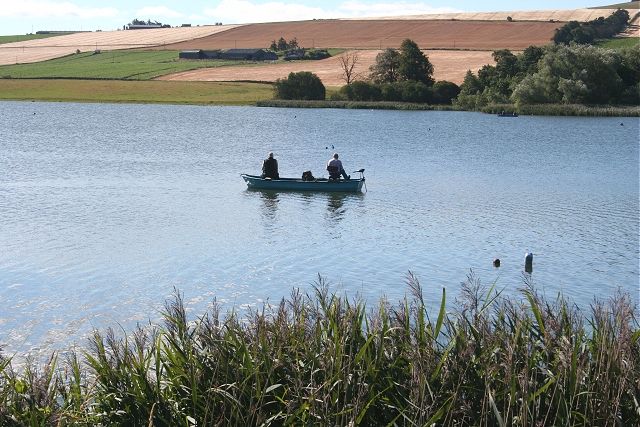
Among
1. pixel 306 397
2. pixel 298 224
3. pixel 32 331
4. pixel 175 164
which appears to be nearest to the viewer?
pixel 306 397

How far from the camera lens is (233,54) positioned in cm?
13375

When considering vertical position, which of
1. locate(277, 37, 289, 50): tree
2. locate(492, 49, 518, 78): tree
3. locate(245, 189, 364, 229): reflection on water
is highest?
locate(277, 37, 289, 50): tree

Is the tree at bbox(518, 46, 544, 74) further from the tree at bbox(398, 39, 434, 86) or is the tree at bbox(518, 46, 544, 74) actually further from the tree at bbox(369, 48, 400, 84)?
the tree at bbox(369, 48, 400, 84)

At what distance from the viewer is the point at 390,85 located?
101500 mm

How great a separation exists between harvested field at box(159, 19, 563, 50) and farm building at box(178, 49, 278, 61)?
5.17m

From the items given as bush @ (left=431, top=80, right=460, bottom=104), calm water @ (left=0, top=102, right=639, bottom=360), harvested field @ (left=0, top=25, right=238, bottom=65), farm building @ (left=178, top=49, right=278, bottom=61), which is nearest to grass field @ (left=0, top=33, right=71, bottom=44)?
harvested field @ (left=0, top=25, right=238, bottom=65)

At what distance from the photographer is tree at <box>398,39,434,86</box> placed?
4151 inches

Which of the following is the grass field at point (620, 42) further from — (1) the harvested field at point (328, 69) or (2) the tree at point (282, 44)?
(2) the tree at point (282, 44)

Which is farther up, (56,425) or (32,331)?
(56,425)

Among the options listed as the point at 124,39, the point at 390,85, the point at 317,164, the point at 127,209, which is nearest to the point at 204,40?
the point at 124,39

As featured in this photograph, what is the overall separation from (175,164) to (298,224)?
59.3 feet

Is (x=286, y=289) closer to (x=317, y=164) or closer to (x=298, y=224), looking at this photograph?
(x=298, y=224)

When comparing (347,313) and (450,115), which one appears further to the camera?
(450,115)

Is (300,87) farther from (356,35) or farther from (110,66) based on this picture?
(356,35)
